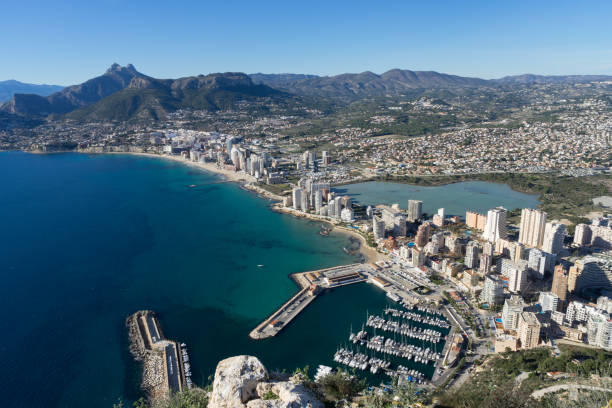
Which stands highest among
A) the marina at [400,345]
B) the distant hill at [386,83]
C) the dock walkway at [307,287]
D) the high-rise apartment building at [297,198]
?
the distant hill at [386,83]

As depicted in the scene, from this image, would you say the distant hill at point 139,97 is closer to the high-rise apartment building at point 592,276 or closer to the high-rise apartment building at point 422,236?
the high-rise apartment building at point 422,236

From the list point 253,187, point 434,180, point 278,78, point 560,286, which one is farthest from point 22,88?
point 560,286

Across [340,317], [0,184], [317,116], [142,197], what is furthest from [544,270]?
[317,116]

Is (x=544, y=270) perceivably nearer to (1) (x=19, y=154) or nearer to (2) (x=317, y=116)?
(1) (x=19, y=154)

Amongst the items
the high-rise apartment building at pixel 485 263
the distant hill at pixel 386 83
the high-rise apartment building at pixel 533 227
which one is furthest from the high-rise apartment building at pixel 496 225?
the distant hill at pixel 386 83

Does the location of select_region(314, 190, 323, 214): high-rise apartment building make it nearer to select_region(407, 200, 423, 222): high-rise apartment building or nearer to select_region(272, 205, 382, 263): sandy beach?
select_region(272, 205, 382, 263): sandy beach

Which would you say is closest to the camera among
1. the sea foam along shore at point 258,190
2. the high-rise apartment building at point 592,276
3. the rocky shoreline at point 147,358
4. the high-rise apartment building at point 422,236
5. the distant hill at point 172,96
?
the rocky shoreline at point 147,358
